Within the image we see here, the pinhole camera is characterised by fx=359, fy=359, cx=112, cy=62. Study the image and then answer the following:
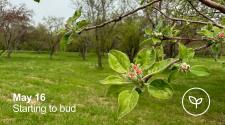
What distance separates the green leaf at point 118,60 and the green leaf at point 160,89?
5.0 inches

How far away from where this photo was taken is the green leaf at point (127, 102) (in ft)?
2.92

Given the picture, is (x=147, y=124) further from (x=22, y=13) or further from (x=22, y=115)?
(x=22, y=13)

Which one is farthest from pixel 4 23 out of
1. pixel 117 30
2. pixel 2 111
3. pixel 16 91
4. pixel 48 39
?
pixel 2 111

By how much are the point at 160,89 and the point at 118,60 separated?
186mm

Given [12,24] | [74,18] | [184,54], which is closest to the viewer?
[184,54]

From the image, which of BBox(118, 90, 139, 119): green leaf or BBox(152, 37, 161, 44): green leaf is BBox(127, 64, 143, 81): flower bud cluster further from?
BBox(152, 37, 161, 44): green leaf

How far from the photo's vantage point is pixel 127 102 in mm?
905

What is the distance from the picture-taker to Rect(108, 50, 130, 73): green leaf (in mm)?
1039

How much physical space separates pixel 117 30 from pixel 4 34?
51.0 feet

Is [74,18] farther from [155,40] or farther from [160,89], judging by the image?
[160,89]

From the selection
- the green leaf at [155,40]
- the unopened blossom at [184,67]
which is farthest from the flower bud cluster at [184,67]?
the green leaf at [155,40]

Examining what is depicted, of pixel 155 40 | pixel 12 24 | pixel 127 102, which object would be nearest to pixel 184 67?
pixel 127 102

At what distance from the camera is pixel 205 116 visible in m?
13.1

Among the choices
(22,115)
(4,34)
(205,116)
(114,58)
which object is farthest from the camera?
→ (4,34)
